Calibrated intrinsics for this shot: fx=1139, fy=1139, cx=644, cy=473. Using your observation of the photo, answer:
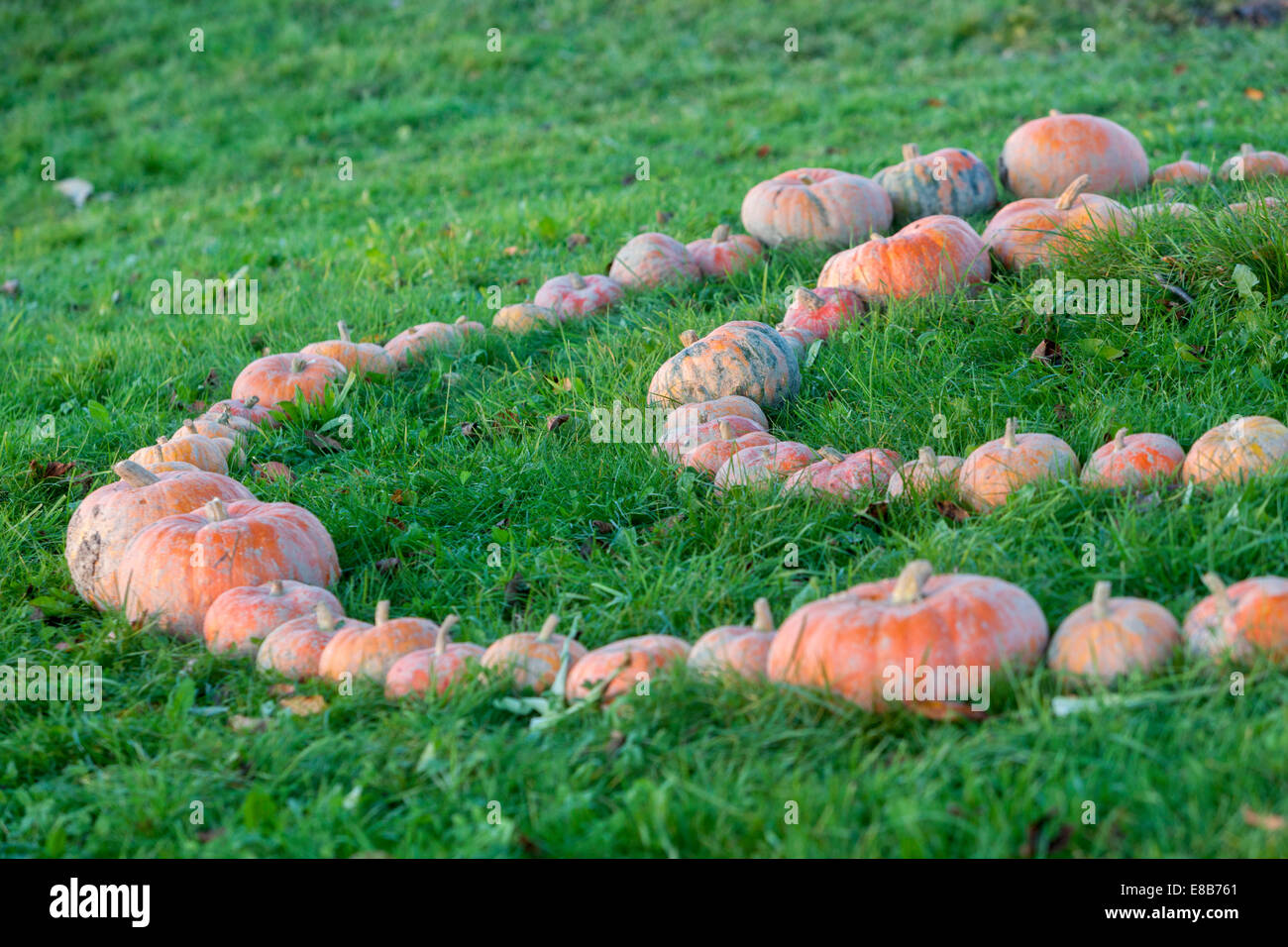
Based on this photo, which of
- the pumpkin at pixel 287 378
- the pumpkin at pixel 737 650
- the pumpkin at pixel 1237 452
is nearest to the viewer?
the pumpkin at pixel 737 650

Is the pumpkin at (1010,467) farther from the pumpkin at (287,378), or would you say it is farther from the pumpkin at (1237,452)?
the pumpkin at (287,378)

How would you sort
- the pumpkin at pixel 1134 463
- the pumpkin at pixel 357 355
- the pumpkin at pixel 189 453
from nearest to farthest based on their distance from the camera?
the pumpkin at pixel 1134 463 → the pumpkin at pixel 189 453 → the pumpkin at pixel 357 355

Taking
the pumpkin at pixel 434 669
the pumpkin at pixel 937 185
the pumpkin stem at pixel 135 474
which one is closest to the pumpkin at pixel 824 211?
the pumpkin at pixel 937 185

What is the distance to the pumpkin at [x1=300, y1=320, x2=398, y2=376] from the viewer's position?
5.19 meters

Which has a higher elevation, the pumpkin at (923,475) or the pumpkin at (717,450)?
the pumpkin at (717,450)

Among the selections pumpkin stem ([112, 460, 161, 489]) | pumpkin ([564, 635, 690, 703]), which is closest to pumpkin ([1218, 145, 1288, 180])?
pumpkin ([564, 635, 690, 703])

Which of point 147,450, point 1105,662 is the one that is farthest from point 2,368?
point 1105,662

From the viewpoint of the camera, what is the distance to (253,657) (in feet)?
10.5

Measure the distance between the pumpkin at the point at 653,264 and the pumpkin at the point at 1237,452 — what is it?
307cm

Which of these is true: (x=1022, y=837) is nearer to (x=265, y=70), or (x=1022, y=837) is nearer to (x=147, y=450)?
(x=147, y=450)

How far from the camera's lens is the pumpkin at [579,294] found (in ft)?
18.6

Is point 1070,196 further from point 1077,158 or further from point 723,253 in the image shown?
point 723,253

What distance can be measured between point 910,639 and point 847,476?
3.69 ft

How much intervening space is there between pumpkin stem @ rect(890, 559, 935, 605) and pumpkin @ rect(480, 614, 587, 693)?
0.83 metres
